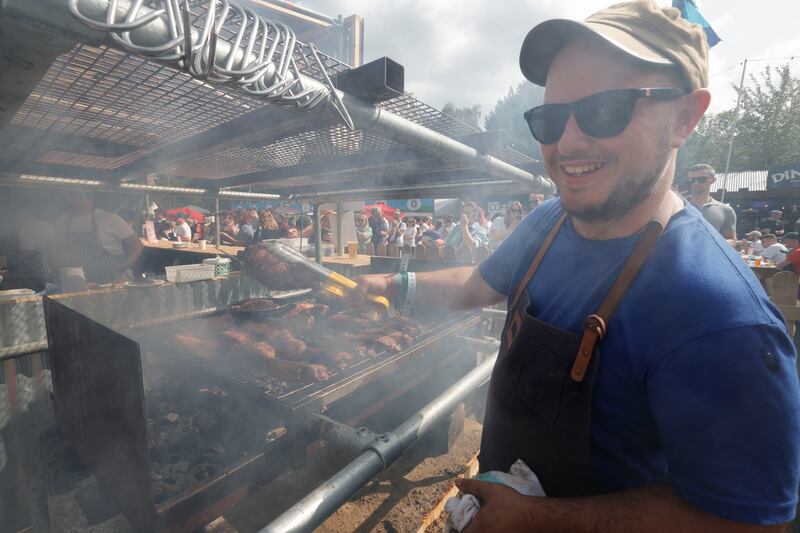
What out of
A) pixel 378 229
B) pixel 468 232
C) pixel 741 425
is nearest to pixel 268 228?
pixel 468 232

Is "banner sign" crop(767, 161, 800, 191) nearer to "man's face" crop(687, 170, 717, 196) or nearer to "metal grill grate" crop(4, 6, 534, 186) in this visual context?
"man's face" crop(687, 170, 717, 196)

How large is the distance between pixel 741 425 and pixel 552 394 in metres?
0.52

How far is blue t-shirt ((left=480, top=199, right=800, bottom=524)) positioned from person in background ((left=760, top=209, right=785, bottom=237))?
22.4 m

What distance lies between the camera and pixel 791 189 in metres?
18.8

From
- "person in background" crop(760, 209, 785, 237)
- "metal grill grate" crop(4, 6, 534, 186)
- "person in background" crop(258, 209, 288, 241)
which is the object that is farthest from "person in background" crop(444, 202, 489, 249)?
"person in background" crop(760, 209, 785, 237)

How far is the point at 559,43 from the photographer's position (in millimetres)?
Answer: 1391

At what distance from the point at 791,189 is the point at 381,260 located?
2469 centimetres

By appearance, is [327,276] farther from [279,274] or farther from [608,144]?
[608,144]

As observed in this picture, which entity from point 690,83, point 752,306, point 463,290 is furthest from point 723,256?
point 463,290

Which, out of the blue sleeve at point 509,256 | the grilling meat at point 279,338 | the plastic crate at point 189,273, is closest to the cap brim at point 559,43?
the blue sleeve at point 509,256

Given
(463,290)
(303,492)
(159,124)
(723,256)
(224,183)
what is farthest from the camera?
(224,183)

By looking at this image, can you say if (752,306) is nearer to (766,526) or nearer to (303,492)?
(766,526)

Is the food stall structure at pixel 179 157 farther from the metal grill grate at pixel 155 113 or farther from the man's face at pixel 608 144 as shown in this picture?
the man's face at pixel 608 144

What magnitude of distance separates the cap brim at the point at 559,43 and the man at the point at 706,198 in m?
5.18
